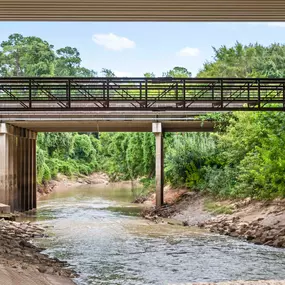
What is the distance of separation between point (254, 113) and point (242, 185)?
394 cm

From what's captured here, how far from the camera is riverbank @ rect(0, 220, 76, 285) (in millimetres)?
12230

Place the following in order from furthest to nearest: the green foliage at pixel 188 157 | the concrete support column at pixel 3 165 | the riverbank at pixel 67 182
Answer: the riverbank at pixel 67 182
the green foliage at pixel 188 157
the concrete support column at pixel 3 165

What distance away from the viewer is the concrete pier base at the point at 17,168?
31.4 m

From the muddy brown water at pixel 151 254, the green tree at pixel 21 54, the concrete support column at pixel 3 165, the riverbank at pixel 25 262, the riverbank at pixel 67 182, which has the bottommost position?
the riverbank at pixel 67 182

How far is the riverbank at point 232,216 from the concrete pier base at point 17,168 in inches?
319

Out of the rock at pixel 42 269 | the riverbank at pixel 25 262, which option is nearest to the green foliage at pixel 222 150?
the riverbank at pixel 25 262

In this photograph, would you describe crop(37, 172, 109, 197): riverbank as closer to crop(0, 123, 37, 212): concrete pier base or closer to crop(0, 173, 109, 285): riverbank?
crop(0, 123, 37, 212): concrete pier base

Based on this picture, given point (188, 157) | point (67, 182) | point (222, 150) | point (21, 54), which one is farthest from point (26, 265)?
point (21, 54)

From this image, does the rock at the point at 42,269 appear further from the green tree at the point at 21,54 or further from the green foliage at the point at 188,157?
the green tree at the point at 21,54

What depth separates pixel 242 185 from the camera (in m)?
27.5

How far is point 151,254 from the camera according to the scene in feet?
60.4

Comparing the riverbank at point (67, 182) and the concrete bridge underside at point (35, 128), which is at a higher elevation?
the concrete bridge underside at point (35, 128)

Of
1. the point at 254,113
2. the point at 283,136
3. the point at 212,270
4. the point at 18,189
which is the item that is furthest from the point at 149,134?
the point at 212,270

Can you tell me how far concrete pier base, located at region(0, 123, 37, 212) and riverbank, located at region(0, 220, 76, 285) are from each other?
372 inches
